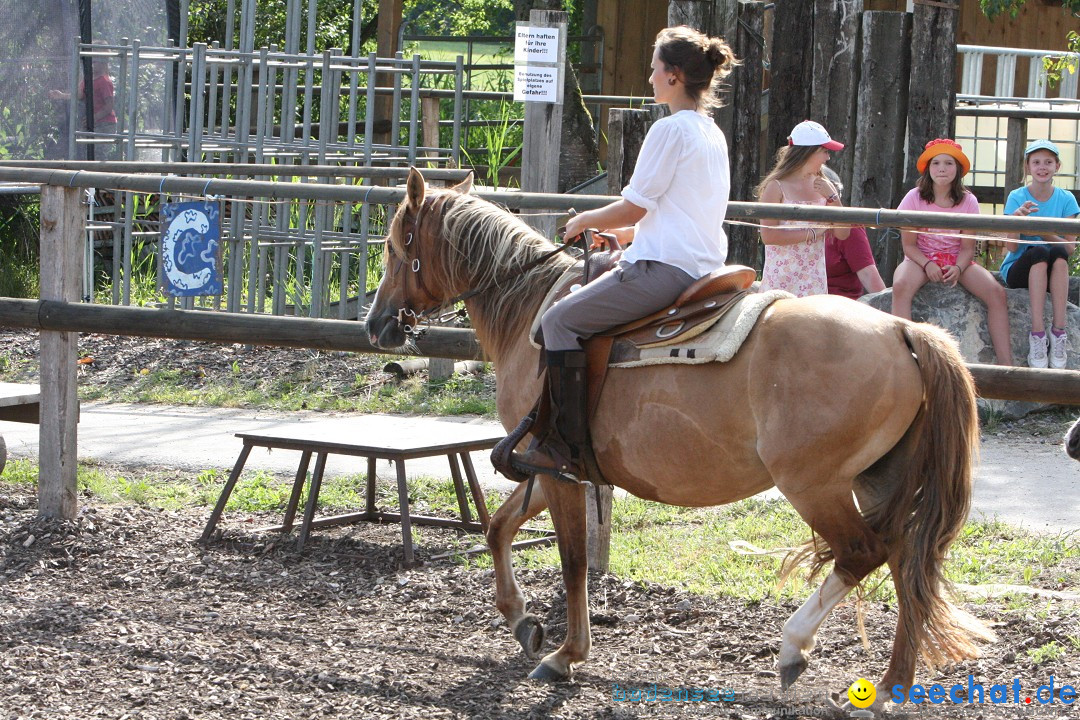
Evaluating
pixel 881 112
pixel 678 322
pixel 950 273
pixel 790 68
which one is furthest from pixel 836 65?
pixel 678 322

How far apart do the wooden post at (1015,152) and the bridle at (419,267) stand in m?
6.51

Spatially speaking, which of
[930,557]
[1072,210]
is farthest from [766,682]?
[1072,210]

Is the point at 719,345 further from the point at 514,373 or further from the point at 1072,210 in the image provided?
the point at 1072,210

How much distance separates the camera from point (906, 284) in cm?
746

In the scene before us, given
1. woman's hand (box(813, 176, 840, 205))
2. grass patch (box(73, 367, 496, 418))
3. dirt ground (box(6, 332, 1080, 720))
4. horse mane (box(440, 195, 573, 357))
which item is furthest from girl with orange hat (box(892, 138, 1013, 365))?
horse mane (box(440, 195, 573, 357))

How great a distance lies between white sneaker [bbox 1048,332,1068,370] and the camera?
7629 millimetres

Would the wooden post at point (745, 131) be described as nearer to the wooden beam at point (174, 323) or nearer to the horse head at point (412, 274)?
the wooden beam at point (174, 323)

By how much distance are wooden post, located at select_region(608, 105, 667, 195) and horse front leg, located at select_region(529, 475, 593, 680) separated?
374 cm

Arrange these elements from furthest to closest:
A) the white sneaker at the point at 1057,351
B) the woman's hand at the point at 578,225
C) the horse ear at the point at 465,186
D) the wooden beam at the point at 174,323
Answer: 1. the white sneaker at the point at 1057,351
2. the wooden beam at the point at 174,323
3. the horse ear at the point at 465,186
4. the woman's hand at the point at 578,225

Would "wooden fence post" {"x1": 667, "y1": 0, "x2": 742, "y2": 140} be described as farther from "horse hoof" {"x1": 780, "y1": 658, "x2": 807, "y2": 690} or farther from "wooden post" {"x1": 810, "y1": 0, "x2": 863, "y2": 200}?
"horse hoof" {"x1": 780, "y1": 658, "x2": 807, "y2": 690}

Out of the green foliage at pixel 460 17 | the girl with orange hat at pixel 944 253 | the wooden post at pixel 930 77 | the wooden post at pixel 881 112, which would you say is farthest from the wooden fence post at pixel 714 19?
the green foliage at pixel 460 17

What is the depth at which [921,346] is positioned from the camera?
378 cm

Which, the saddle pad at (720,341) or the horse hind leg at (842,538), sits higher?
the saddle pad at (720,341)

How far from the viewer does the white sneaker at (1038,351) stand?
7.64m
